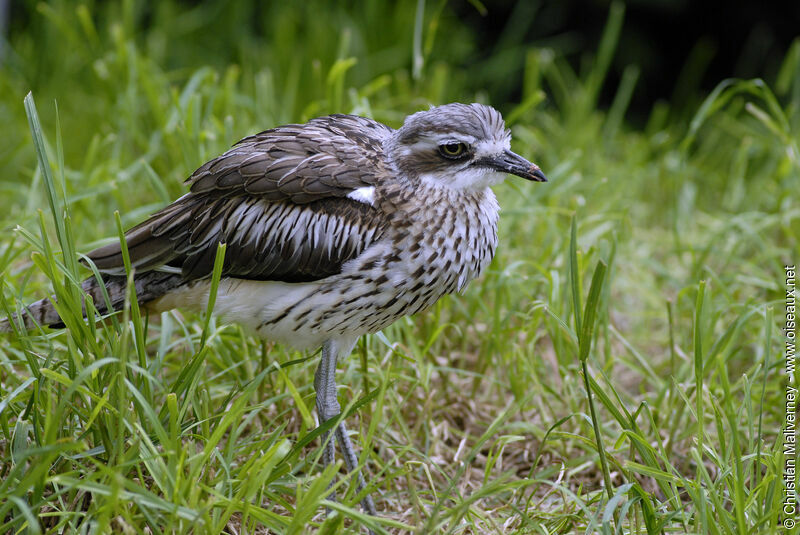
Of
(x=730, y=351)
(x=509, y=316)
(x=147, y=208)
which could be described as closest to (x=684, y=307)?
(x=730, y=351)

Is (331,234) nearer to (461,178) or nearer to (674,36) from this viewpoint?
(461,178)

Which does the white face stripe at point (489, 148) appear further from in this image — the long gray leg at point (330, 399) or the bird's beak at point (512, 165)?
the long gray leg at point (330, 399)

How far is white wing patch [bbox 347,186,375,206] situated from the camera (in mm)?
2691

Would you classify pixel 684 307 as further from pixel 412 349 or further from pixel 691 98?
pixel 691 98

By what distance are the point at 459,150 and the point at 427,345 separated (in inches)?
29.4

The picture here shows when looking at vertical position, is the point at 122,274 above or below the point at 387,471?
above

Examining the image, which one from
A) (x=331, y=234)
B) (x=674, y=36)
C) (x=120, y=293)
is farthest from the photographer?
(x=674, y=36)

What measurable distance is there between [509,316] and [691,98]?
363 centimetres

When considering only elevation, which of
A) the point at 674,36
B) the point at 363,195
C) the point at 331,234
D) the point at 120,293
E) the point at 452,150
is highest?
the point at 674,36

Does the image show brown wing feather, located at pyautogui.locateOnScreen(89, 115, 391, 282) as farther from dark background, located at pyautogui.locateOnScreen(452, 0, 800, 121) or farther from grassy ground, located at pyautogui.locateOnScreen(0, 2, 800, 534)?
dark background, located at pyautogui.locateOnScreen(452, 0, 800, 121)

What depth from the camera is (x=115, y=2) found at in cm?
637

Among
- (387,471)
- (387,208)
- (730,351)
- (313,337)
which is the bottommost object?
(387,471)

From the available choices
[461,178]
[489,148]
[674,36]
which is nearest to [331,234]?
[461,178]

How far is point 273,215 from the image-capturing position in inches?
108
